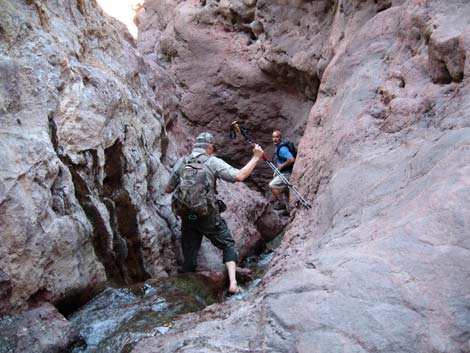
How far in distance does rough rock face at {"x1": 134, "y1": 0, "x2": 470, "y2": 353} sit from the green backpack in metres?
1.07

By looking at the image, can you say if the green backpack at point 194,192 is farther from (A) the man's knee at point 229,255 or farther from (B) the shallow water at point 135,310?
(B) the shallow water at point 135,310

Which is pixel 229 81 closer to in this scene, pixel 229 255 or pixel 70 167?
pixel 229 255

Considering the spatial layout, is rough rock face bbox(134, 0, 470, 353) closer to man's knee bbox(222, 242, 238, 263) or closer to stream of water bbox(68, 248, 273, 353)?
stream of water bbox(68, 248, 273, 353)

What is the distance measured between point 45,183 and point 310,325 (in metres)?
3.11

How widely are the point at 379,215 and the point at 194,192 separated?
2.60m

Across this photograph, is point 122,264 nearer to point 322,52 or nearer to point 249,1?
point 322,52

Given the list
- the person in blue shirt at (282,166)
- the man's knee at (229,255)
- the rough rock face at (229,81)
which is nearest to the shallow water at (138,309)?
the man's knee at (229,255)

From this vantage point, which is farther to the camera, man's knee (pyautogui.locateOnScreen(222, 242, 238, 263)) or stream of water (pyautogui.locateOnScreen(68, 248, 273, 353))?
man's knee (pyautogui.locateOnScreen(222, 242, 238, 263))

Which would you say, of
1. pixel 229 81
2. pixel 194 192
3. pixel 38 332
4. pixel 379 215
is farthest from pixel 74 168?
pixel 229 81

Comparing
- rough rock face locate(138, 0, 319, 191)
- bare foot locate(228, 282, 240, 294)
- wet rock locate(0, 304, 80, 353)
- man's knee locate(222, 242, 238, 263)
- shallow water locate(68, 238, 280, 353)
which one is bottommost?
bare foot locate(228, 282, 240, 294)

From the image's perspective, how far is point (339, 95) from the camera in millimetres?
6156

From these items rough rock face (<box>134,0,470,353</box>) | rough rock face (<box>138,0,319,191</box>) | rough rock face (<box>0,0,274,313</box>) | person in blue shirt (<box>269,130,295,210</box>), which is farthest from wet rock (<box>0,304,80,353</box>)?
rough rock face (<box>138,0,319,191</box>)

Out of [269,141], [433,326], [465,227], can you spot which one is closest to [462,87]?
[465,227]

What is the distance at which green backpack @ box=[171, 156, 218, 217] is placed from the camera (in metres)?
5.63
